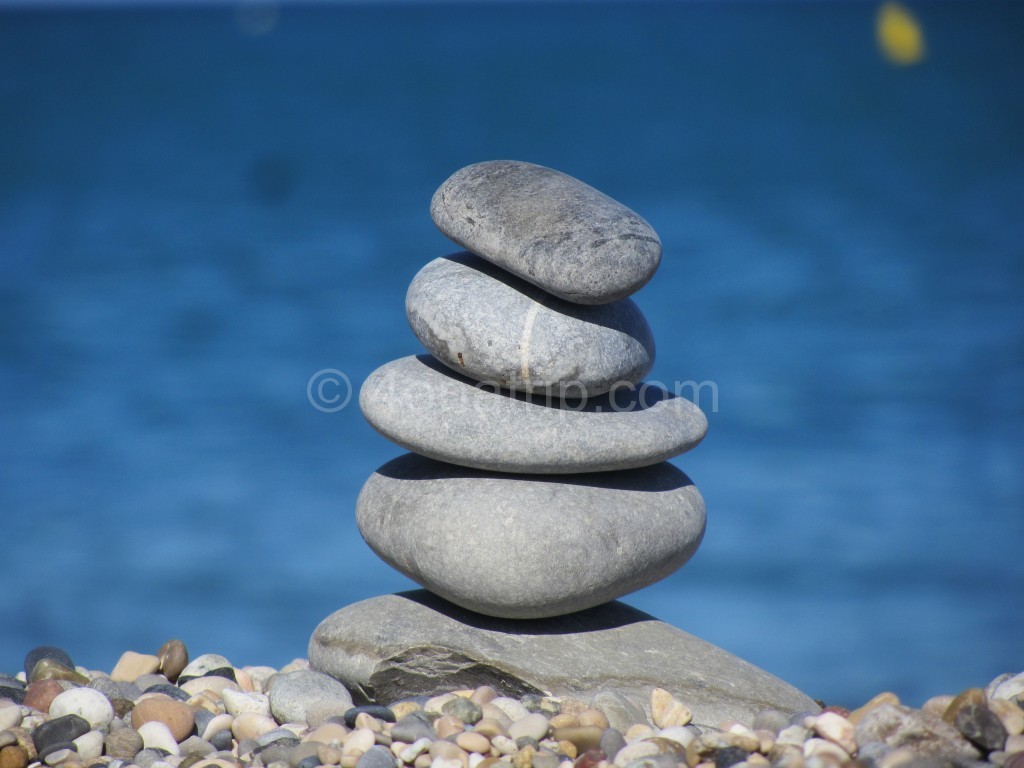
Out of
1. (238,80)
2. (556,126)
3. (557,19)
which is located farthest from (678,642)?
(557,19)

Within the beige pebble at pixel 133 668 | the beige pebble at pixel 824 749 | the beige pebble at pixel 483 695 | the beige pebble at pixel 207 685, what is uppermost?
the beige pebble at pixel 133 668

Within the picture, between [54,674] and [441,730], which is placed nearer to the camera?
[441,730]

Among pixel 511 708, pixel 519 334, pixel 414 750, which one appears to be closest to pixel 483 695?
pixel 511 708

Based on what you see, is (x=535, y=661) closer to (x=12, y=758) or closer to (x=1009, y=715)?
(x=1009, y=715)

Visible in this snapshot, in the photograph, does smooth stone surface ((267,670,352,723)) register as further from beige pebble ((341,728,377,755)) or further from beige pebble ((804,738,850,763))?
beige pebble ((804,738,850,763))

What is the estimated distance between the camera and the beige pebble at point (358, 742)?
3.22 metres

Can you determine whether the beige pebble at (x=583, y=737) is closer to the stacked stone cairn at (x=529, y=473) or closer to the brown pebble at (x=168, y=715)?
the stacked stone cairn at (x=529, y=473)

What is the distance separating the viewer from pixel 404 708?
3.78 meters

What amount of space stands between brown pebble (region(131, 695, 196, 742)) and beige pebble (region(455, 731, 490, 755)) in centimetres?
107

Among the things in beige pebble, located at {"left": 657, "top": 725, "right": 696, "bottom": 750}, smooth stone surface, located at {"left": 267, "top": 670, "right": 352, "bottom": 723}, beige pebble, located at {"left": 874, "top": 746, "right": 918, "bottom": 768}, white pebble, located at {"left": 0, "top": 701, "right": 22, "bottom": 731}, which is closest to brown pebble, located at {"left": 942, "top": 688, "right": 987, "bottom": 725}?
beige pebble, located at {"left": 874, "top": 746, "right": 918, "bottom": 768}

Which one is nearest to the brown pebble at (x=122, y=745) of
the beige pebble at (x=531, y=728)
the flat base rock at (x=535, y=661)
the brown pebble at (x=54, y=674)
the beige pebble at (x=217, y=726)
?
the beige pebble at (x=217, y=726)

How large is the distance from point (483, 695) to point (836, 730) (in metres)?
1.28

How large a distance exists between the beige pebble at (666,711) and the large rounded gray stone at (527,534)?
0.46 meters

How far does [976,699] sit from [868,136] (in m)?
19.8
